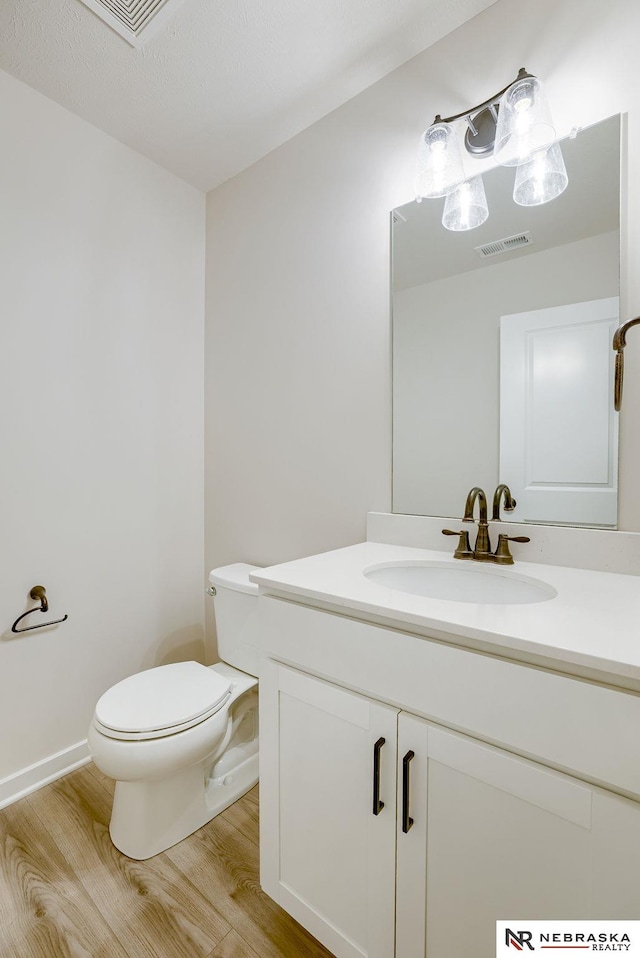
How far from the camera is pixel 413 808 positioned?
0.83 meters

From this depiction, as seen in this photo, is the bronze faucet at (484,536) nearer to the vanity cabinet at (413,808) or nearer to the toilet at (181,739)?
the vanity cabinet at (413,808)

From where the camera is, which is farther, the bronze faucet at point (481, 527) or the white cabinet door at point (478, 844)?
the bronze faucet at point (481, 527)

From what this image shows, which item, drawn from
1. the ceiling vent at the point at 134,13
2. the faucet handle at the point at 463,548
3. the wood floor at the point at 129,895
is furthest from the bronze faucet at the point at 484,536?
the ceiling vent at the point at 134,13

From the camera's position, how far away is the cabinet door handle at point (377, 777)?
0.85m

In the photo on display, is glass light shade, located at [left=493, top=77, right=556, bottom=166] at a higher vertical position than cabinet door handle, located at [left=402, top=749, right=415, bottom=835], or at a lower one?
higher

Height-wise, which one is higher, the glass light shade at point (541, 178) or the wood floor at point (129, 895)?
the glass light shade at point (541, 178)

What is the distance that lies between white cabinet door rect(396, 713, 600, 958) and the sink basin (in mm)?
421

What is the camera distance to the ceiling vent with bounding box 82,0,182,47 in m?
1.25

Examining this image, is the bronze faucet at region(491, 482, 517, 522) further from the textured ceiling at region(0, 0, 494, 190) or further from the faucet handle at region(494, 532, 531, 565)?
the textured ceiling at region(0, 0, 494, 190)

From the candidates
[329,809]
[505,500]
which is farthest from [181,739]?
[505,500]

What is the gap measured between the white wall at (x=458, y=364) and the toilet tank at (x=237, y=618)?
65 cm

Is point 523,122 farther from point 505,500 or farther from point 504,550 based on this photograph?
point 504,550

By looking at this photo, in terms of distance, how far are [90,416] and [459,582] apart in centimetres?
149

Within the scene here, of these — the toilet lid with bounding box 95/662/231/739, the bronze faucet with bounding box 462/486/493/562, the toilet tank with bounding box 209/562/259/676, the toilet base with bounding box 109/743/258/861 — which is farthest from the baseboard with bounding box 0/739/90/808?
the bronze faucet with bounding box 462/486/493/562
